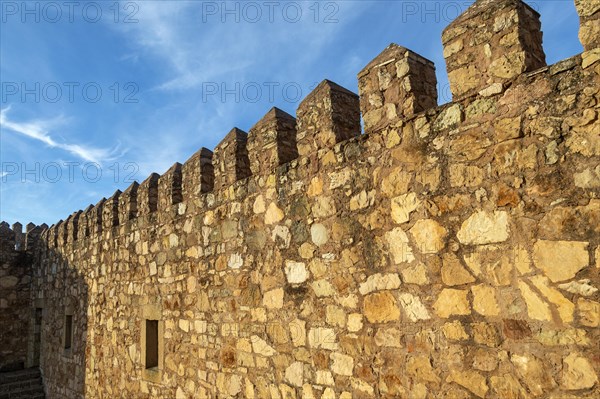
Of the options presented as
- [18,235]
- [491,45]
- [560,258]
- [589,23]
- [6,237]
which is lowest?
[560,258]

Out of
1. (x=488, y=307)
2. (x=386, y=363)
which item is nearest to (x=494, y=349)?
(x=488, y=307)

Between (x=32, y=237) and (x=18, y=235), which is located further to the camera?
(x=18, y=235)

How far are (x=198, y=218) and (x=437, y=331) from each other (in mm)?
2804

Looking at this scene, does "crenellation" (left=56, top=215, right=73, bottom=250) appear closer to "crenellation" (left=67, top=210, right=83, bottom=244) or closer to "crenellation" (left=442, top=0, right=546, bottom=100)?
"crenellation" (left=67, top=210, right=83, bottom=244)

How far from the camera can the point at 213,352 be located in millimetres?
4043

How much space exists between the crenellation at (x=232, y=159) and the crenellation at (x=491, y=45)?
210cm

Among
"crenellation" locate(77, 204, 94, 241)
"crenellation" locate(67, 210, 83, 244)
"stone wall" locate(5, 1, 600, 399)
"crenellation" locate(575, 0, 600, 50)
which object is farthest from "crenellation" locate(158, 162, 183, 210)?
"crenellation" locate(575, 0, 600, 50)

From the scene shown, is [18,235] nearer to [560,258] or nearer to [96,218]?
[96,218]

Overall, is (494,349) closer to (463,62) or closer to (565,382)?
(565,382)

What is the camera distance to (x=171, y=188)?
495 centimetres

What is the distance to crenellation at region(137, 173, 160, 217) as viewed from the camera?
5363 millimetres

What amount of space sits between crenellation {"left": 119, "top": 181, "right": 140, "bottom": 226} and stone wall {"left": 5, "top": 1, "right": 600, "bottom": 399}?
A: 1185mm

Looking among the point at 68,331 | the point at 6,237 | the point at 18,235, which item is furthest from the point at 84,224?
the point at 18,235

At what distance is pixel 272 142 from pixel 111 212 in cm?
361
